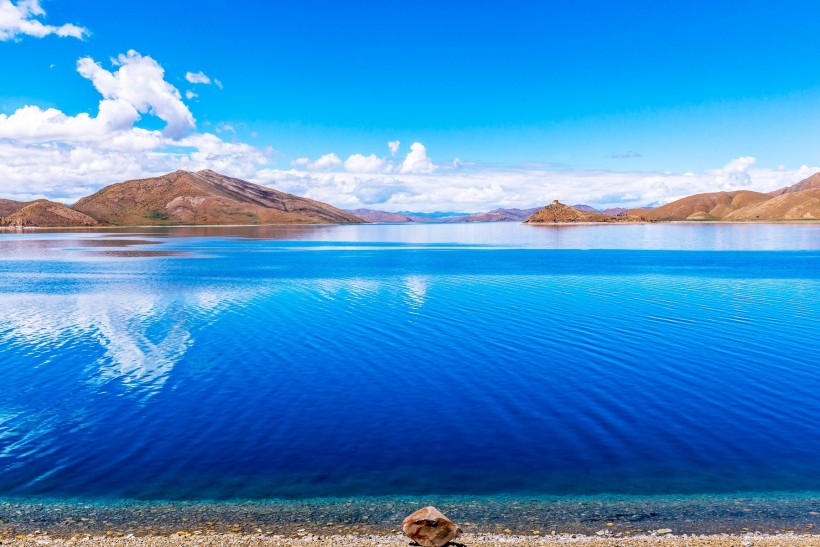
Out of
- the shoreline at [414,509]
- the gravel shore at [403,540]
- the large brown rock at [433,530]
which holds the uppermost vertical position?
the large brown rock at [433,530]

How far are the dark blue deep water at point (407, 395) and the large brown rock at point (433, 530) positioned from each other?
10.0ft

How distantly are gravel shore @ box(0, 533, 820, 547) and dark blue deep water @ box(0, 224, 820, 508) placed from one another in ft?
7.72

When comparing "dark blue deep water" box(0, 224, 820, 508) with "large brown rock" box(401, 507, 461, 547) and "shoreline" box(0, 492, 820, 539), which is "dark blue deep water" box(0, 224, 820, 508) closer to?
"shoreline" box(0, 492, 820, 539)

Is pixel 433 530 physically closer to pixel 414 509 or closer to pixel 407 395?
pixel 414 509

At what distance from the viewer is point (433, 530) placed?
12172 mm

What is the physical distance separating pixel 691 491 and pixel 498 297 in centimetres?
3521

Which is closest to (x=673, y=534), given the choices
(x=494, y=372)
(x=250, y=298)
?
(x=494, y=372)

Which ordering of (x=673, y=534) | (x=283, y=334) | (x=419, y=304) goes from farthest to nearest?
1. (x=419, y=304)
2. (x=283, y=334)
3. (x=673, y=534)

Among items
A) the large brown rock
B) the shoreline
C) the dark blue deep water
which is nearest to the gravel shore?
the shoreline

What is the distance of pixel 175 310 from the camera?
144ft

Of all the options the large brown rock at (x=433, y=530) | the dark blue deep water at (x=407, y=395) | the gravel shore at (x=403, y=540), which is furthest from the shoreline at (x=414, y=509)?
the large brown rock at (x=433, y=530)

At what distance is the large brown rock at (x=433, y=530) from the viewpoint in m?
12.1

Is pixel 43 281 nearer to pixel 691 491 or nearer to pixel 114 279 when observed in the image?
pixel 114 279

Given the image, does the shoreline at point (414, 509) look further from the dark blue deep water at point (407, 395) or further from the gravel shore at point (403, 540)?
the dark blue deep water at point (407, 395)
